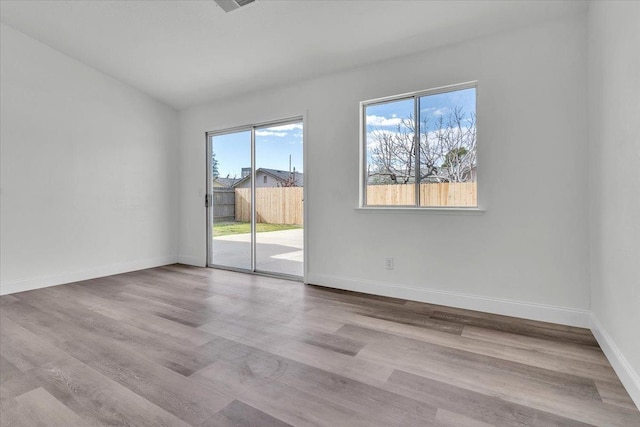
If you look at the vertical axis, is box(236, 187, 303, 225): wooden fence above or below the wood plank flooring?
above

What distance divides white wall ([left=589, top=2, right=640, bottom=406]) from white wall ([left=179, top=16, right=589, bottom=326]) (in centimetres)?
16

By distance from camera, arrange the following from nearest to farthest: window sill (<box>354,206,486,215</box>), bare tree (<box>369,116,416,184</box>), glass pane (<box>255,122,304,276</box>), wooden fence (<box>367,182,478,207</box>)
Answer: window sill (<box>354,206,486,215</box>), wooden fence (<box>367,182,478,207</box>), bare tree (<box>369,116,416,184</box>), glass pane (<box>255,122,304,276</box>)

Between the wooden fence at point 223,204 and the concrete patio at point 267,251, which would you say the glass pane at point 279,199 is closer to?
the concrete patio at point 267,251

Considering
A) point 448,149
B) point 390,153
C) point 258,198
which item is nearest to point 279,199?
point 258,198

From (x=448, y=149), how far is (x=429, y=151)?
0.19m

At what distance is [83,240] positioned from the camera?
4.42m

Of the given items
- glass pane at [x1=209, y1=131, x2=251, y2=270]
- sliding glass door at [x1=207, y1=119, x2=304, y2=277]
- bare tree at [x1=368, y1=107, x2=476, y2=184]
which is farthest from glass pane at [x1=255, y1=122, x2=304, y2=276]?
bare tree at [x1=368, y1=107, x2=476, y2=184]

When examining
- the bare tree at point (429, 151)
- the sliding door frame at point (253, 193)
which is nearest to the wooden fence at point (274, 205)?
the sliding door frame at point (253, 193)

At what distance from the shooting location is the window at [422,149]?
3.22 metres

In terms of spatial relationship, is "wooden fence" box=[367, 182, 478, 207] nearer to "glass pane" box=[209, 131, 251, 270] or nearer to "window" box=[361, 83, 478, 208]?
"window" box=[361, 83, 478, 208]

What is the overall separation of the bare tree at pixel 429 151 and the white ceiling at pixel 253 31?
0.77 metres

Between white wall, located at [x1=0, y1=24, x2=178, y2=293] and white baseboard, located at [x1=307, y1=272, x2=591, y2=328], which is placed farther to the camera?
white wall, located at [x1=0, y1=24, x2=178, y2=293]

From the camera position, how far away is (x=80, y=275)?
14.4 ft

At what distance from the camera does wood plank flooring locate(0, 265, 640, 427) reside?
1611 mm
